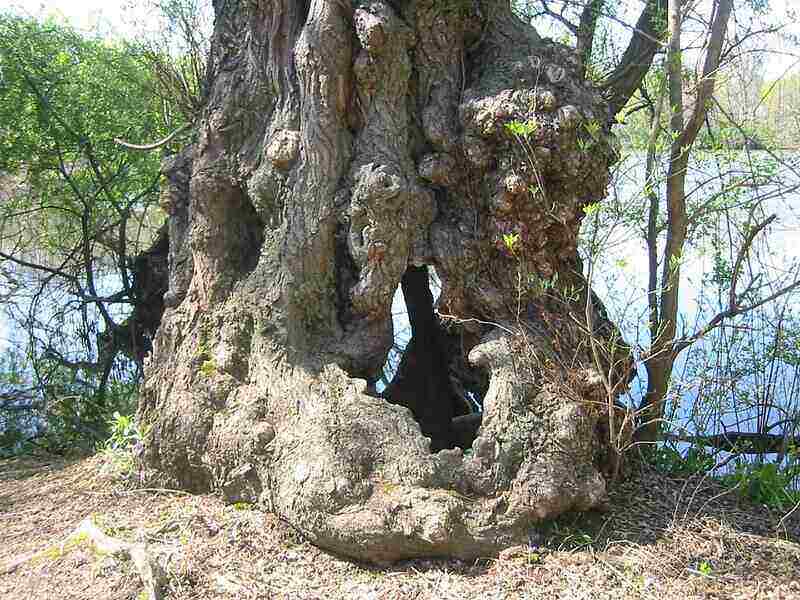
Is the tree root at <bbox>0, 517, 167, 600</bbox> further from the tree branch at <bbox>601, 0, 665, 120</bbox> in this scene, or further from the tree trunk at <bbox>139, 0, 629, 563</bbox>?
the tree branch at <bbox>601, 0, 665, 120</bbox>

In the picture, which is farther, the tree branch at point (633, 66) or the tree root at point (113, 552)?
the tree branch at point (633, 66)

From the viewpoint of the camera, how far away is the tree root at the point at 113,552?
3.07 m

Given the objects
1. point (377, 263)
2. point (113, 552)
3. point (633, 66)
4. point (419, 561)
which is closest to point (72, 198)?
point (377, 263)

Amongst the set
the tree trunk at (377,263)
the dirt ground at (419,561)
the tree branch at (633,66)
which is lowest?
the dirt ground at (419,561)

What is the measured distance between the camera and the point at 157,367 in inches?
177

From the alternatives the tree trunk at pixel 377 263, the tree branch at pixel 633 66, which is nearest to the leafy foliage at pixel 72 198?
the tree trunk at pixel 377 263

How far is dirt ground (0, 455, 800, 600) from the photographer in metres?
3.17

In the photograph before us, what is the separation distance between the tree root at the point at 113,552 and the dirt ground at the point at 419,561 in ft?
0.08

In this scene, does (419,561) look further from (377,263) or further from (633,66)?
(633,66)

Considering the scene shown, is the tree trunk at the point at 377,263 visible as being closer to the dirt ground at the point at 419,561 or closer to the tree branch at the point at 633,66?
the dirt ground at the point at 419,561

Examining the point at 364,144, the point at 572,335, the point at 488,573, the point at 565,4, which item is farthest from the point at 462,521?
the point at 565,4

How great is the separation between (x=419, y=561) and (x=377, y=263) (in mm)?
1497

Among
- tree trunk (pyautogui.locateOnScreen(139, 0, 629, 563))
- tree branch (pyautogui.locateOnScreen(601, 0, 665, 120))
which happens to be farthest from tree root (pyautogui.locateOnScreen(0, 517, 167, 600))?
tree branch (pyautogui.locateOnScreen(601, 0, 665, 120))

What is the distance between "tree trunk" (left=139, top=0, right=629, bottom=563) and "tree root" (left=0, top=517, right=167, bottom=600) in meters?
0.63
